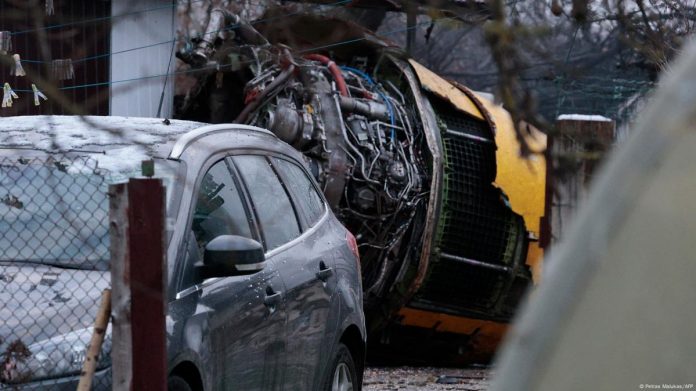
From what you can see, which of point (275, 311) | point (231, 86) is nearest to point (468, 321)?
point (231, 86)

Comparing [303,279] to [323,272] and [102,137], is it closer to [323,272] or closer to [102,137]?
[323,272]

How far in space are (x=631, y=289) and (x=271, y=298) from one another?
357 centimetres

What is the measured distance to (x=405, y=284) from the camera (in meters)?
9.83

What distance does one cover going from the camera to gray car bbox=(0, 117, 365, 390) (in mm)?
4387

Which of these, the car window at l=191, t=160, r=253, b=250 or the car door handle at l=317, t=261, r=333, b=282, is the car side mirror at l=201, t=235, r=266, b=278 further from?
the car door handle at l=317, t=261, r=333, b=282

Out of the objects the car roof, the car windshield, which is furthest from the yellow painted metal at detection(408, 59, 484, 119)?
the car windshield

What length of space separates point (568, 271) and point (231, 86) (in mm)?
8917

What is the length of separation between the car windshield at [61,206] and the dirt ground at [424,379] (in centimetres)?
420

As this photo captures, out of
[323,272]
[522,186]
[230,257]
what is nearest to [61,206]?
[230,257]

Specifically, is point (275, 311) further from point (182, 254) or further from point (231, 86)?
point (231, 86)

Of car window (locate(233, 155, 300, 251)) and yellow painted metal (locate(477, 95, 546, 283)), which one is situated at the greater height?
car window (locate(233, 155, 300, 251))

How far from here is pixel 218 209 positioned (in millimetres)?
5250

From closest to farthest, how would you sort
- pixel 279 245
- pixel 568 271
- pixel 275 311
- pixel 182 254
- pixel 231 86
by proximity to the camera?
pixel 568 271 < pixel 182 254 < pixel 275 311 < pixel 279 245 < pixel 231 86

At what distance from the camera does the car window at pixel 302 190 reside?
6.20m
